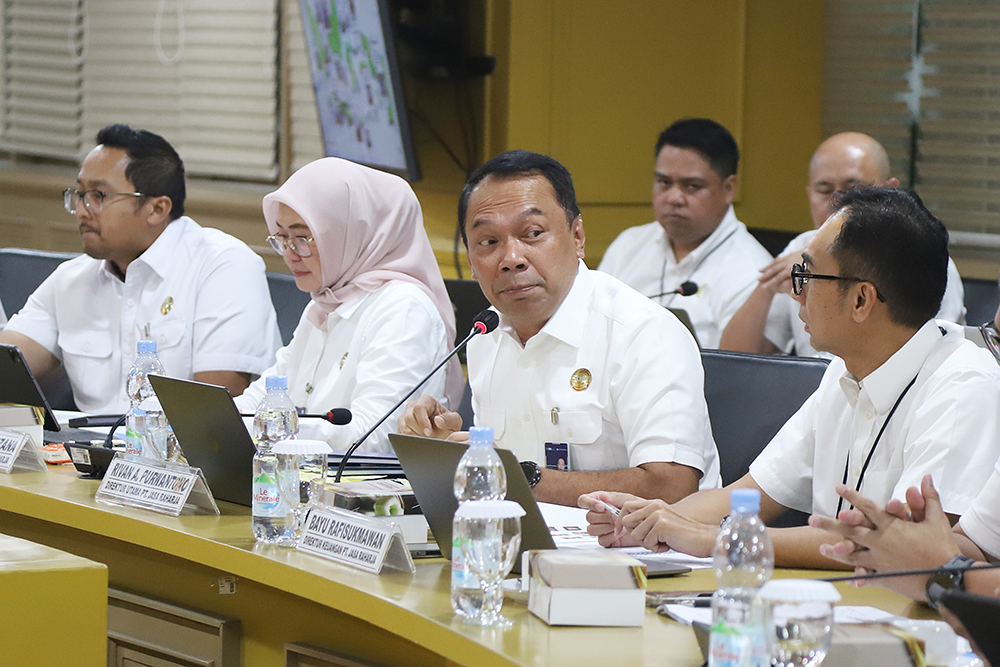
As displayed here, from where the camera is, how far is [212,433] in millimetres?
2283

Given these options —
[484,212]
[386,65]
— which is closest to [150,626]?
[484,212]

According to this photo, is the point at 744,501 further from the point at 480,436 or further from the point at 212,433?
the point at 212,433

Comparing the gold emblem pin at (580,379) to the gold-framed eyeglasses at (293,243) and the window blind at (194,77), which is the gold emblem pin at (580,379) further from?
the window blind at (194,77)

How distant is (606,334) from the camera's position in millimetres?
2629

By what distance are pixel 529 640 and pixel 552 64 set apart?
3.71 meters

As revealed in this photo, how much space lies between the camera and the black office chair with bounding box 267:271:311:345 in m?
3.96

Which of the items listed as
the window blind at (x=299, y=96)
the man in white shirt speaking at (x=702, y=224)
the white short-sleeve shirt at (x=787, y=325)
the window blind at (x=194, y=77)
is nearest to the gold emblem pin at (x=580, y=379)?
the white short-sleeve shirt at (x=787, y=325)

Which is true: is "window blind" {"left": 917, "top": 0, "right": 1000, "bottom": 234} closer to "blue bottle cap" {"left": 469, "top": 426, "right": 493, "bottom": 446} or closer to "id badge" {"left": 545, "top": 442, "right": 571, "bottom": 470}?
"id badge" {"left": 545, "top": 442, "right": 571, "bottom": 470}

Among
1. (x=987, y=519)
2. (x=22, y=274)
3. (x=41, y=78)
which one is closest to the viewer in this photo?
(x=987, y=519)

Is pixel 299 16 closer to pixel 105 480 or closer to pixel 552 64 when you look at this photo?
pixel 552 64

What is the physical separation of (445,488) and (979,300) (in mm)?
2756

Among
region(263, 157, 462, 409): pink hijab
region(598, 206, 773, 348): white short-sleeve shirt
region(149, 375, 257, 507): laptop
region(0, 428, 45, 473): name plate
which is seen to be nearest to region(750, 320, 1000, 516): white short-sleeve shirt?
region(149, 375, 257, 507): laptop

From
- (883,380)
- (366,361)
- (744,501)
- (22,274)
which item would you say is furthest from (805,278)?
(22,274)

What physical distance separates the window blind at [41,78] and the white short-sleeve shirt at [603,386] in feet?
16.0
